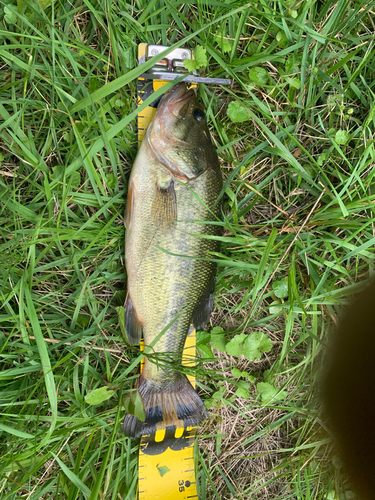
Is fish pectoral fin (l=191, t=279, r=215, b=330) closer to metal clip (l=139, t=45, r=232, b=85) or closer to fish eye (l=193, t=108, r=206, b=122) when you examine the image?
fish eye (l=193, t=108, r=206, b=122)

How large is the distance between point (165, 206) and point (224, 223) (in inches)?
14.0

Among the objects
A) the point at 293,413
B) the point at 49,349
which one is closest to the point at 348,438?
the point at 293,413

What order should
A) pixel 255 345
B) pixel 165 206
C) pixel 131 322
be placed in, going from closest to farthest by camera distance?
pixel 165 206, pixel 131 322, pixel 255 345

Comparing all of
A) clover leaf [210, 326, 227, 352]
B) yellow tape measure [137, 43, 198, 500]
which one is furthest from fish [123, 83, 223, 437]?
clover leaf [210, 326, 227, 352]

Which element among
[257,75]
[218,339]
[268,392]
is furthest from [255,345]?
[257,75]

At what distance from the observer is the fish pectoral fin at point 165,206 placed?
5.48 feet

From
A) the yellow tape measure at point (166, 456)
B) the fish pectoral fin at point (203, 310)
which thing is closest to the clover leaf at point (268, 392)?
the yellow tape measure at point (166, 456)

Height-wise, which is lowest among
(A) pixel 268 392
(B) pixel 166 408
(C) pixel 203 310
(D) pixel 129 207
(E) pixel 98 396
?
(A) pixel 268 392

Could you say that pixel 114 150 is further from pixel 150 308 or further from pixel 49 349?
pixel 49 349

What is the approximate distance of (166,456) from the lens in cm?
196

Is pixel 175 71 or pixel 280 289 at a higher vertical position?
pixel 175 71

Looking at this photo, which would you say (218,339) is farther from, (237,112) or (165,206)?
(237,112)

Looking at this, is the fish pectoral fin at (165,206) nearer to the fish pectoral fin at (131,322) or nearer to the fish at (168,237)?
the fish at (168,237)

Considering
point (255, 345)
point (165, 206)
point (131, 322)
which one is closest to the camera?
point (165, 206)
